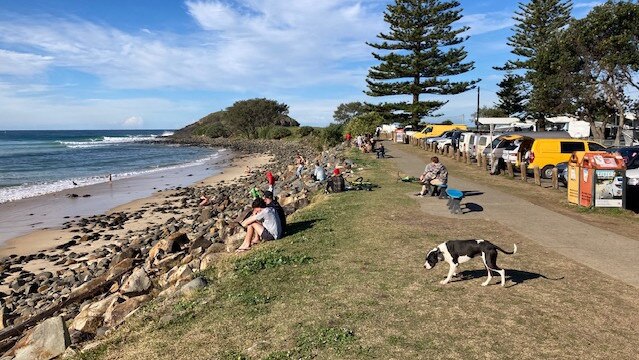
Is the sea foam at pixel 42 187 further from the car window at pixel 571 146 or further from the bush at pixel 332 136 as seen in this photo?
the car window at pixel 571 146

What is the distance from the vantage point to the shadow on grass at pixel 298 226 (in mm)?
10658

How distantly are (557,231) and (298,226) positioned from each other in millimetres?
5965

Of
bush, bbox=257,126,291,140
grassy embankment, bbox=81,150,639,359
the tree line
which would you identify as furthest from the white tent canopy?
bush, bbox=257,126,291,140

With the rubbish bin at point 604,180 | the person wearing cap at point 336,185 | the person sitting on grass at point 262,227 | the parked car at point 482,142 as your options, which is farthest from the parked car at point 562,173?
the person sitting on grass at point 262,227

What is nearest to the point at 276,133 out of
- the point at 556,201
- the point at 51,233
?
the point at 51,233

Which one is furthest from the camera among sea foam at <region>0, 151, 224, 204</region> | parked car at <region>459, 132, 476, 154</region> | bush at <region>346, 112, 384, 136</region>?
bush at <region>346, 112, 384, 136</region>

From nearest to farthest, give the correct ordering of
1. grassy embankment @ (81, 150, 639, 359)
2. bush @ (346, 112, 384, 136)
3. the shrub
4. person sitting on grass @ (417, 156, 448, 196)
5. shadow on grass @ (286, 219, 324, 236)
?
grassy embankment @ (81, 150, 639, 359) < shadow on grass @ (286, 219, 324, 236) < person sitting on grass @ (417, 156, 448, 196) < bush @ (346, 112, 384, 136) < the shrub

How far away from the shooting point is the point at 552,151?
63.7 feet

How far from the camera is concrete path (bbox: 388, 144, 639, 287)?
8.02 metres

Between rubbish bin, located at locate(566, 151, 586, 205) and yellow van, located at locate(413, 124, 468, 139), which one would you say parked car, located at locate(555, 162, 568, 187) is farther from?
yellow van, located at locate(413, 124, 468, 139)

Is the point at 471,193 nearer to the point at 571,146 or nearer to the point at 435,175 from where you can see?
the point at 435,175

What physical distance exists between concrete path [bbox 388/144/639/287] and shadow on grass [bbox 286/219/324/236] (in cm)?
340

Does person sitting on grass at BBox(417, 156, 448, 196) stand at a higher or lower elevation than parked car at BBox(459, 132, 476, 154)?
lower

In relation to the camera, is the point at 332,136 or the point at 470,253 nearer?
the point at 470,253
